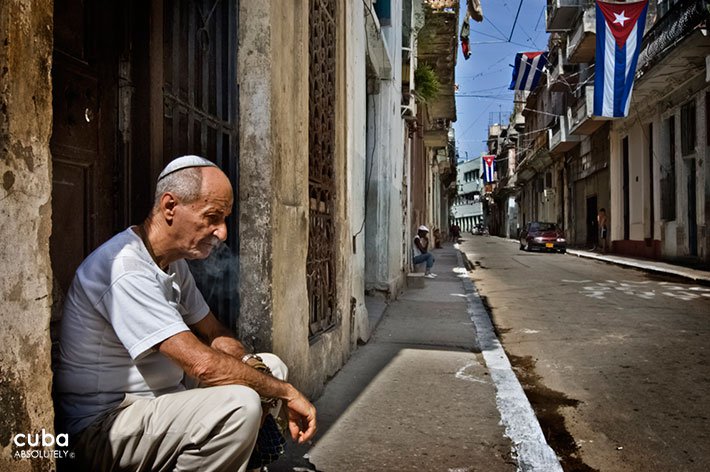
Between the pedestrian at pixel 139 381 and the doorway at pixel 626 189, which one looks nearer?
the pedestrian at pixel 139 381

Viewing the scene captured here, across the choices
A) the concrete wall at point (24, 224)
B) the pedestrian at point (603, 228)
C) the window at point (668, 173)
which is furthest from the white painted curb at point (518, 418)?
the pedestrian at point (603, 228)

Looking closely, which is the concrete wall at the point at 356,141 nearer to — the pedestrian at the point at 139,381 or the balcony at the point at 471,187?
the pedestrian at the point at 139,381

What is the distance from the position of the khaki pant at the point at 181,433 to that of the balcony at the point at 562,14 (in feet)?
97.3

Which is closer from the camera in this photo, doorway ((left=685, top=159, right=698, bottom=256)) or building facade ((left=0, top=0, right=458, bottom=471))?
building facade ((left=0, top=0, right=458, bottom=471))

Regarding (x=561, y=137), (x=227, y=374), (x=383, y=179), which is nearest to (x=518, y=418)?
(x=227, y=374)

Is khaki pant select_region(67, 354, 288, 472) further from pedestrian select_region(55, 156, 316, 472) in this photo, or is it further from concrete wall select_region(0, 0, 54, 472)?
concrete wall select_region(0, 0, 54, 472)

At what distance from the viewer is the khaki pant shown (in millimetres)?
1878

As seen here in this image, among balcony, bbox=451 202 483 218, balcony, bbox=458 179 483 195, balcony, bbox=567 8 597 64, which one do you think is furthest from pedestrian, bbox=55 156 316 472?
balcony, bbox=451 202 483 218

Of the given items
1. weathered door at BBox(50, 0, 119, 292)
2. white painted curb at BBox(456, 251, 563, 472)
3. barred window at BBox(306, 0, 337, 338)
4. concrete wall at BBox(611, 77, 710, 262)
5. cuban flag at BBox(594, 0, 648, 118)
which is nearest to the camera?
weathered door at BBox(50, 0, 119, 292)

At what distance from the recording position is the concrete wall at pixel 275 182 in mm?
3258

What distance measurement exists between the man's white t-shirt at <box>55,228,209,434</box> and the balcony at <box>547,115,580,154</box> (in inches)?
1192

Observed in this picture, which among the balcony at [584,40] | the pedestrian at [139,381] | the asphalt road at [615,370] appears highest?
the balcony at [584,40]

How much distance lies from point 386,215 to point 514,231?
50786 mm

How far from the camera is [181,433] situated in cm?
191
